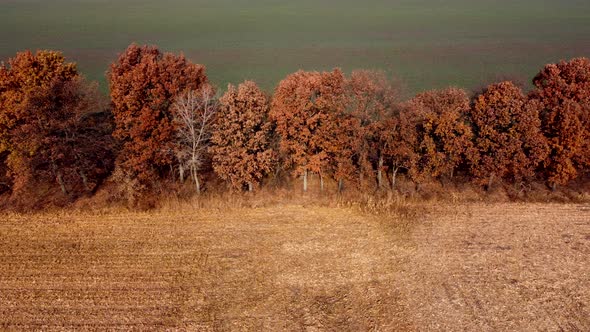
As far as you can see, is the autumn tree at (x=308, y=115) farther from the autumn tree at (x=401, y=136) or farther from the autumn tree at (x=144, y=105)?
the autumn tree at (x=144, y=105)

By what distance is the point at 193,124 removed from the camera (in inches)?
1860

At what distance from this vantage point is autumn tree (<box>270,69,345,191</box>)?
46250mm

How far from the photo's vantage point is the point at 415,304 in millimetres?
32219

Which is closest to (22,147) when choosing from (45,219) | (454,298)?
(45,219)

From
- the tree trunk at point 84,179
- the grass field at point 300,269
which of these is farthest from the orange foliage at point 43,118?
the grass field at point 300,269

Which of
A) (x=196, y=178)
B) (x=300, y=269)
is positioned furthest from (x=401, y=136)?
(x=196, y=178)

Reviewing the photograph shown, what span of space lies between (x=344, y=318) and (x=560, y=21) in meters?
131

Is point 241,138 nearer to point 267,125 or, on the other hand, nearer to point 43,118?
point 267,125

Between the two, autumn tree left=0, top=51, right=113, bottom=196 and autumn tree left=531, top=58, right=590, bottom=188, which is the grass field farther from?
autumn tree left=0, top=51, right=113, bottom=196

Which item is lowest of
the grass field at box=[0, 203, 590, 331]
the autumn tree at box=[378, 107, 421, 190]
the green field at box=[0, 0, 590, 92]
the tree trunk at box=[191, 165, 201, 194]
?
the grass field at box=[0, 203, 590, 331]

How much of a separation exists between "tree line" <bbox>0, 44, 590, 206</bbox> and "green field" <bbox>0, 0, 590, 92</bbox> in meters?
22.4

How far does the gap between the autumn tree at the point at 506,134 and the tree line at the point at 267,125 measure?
0.12m

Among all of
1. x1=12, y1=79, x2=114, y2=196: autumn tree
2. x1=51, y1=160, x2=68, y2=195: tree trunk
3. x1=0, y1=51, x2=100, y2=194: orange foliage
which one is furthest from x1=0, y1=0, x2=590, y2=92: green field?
x1=51, y1=160, x2=68, y2=195: tree trunk

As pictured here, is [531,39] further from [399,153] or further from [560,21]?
[399,153]
